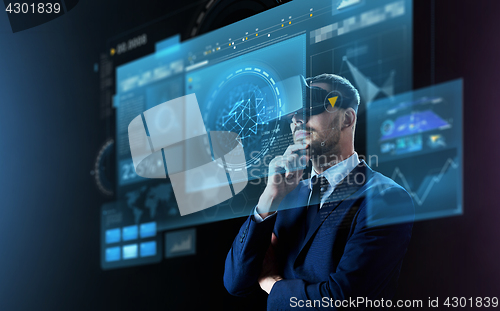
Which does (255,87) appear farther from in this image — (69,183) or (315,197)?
(69,183)

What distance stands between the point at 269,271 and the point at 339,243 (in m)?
0.19

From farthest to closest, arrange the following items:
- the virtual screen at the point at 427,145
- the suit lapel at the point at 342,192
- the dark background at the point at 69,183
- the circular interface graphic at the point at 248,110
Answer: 1. the dark background at the point at 69,183
2. the circular interface graphic at the point at 248,110
3. the suit lapel at the point at 342,192
4. the virtual screen at the point at 427,145

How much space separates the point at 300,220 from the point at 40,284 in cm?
101

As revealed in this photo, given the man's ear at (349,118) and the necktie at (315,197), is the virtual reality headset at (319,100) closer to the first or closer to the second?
the man's ear at (349,118)

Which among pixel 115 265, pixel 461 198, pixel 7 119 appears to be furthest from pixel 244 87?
pixel 7 119

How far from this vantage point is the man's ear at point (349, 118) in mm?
1116

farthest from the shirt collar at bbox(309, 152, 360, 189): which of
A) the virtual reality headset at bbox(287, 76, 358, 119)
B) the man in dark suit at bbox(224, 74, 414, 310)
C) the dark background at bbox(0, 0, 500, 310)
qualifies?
the dark background at bbox(0, 0, 500, 310)

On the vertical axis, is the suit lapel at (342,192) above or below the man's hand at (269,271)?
above

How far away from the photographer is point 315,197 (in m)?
1.19

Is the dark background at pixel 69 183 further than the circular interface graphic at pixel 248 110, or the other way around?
the dark background at pixel 69 183

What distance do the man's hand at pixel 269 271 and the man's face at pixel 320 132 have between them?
0.77ft

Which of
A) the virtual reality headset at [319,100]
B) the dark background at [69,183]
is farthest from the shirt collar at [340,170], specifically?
the dark background at [69,183]

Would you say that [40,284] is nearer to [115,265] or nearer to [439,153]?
[115,265]

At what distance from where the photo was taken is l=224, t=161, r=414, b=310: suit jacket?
106 centimetres
